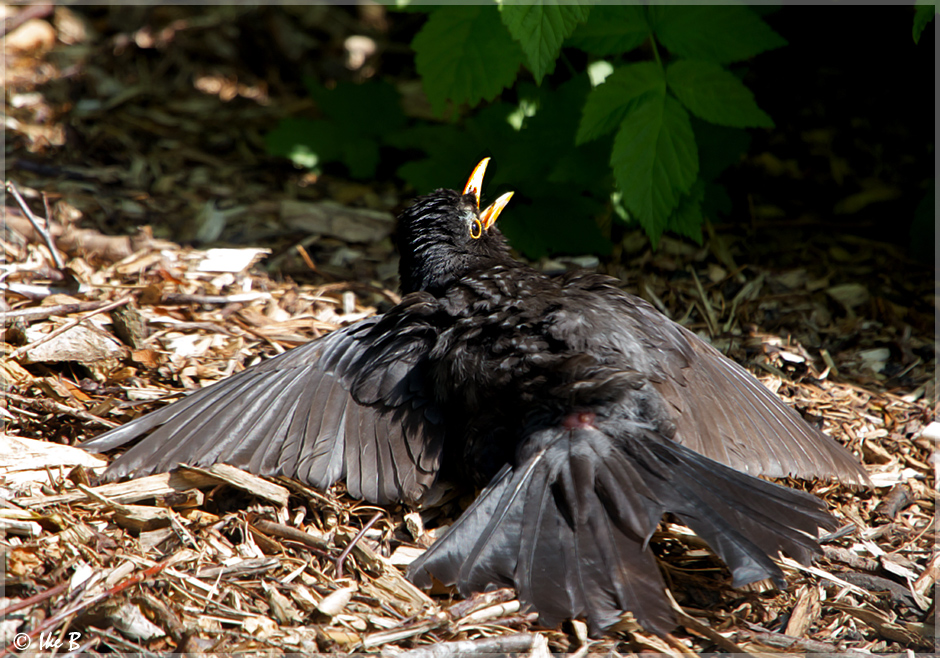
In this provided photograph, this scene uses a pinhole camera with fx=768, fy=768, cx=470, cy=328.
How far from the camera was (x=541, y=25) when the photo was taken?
2799 mm

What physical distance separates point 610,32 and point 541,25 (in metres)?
0.57

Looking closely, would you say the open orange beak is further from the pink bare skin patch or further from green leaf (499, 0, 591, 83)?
the pink bare skin patch

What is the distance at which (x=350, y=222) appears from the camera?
4.24m

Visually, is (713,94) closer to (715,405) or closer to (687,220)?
(687,220)

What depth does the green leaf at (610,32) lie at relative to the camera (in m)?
3.23

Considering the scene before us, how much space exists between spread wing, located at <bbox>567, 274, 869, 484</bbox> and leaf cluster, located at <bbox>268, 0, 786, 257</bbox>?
56 cm

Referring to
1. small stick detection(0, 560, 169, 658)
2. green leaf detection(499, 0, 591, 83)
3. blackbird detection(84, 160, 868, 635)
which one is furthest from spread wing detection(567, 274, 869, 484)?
small stick detection(0, 560, 169, 658)

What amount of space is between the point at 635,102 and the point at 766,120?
1.76 ft

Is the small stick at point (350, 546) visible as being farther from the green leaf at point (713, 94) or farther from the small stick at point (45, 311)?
the green leaf at point (713, 94)

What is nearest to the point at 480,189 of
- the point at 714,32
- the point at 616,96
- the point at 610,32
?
the point at 616,96

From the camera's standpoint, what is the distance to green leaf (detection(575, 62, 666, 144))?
3.12 meters

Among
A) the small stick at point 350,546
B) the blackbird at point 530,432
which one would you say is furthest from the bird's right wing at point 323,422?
the small stick at point 350,546

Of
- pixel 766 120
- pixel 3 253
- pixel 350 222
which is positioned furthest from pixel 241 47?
pixel 766 120

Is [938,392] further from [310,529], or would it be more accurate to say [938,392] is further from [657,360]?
[310,529]
